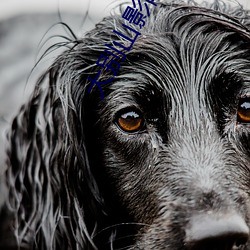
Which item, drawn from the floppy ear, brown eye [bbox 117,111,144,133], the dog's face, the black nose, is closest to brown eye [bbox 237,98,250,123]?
the dog's face

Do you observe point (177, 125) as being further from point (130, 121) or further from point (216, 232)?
point (216, 232)

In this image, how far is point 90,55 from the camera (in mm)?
3109

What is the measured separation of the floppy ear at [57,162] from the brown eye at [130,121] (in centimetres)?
21

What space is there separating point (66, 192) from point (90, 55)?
1.93 ft

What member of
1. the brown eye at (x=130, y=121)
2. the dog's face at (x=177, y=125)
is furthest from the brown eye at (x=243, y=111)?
the brown eye at (x=130, y=121)

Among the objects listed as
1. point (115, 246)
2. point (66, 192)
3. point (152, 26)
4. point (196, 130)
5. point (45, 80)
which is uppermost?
point (152, 26)

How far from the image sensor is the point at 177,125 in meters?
2.92

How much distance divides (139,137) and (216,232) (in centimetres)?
58

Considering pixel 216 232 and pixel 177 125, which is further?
pixel 177 125

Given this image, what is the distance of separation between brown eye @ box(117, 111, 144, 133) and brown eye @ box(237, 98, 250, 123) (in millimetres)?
388

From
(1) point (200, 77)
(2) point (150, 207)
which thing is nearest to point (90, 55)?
(1) point (200, 77)

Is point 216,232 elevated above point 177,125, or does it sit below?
below

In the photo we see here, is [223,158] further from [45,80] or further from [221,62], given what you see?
[45,80]

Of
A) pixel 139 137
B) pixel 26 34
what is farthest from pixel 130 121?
pixel 26 34
